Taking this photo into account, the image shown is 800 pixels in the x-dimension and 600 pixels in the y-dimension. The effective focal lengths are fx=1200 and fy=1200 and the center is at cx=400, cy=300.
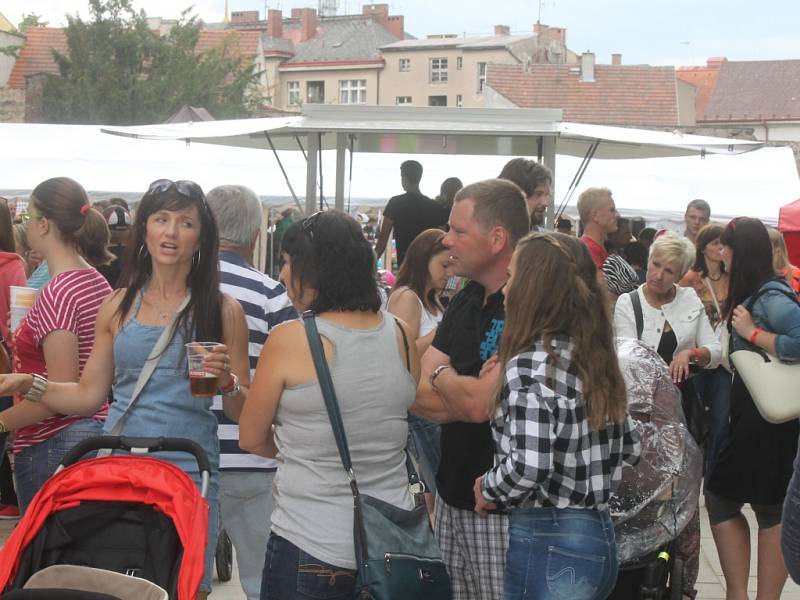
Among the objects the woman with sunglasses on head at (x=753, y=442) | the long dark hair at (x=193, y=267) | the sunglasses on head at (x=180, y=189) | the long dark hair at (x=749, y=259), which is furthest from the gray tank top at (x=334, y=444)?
the long dark hair at (x=749, y=259)

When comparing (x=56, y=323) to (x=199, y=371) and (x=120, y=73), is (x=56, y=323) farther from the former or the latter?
(x=120, y=73)

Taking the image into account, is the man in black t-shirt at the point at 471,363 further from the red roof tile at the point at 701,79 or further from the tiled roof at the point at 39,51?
the red roof tile at the point at 701,79

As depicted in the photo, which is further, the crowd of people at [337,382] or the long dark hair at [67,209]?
the long dark hair at [67,209]

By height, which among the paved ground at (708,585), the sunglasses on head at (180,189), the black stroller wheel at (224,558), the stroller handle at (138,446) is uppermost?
the sunglasses on head at (180,189)

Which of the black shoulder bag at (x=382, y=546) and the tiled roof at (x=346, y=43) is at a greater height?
the tiled roof at (x=346, y=43)

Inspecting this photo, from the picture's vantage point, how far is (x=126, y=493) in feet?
10.7

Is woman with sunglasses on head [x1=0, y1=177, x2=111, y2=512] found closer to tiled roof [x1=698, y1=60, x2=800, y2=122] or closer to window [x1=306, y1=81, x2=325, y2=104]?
tiled roof [x1=698, y1=60, x2=800, y2=122]

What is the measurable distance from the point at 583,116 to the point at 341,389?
61549 mm

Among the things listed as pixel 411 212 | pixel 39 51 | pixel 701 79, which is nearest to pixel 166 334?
pixel 411 212

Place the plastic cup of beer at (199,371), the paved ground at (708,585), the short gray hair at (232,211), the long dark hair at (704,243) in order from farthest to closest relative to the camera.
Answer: the long dark hair at (704,243), the paved ground at (708,585), the short gray hair at (232,211), the plastic cup of beer at (199,371)

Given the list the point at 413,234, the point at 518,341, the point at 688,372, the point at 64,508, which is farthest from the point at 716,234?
the point at 64,508

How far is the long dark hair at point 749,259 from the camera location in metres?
5.46

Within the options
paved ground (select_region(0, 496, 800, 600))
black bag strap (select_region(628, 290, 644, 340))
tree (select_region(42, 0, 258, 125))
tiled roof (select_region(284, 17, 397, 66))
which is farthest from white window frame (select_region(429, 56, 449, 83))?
black bag strap (select_region(628, 290, 644, 340))

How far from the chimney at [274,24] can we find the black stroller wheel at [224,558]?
9550cm
